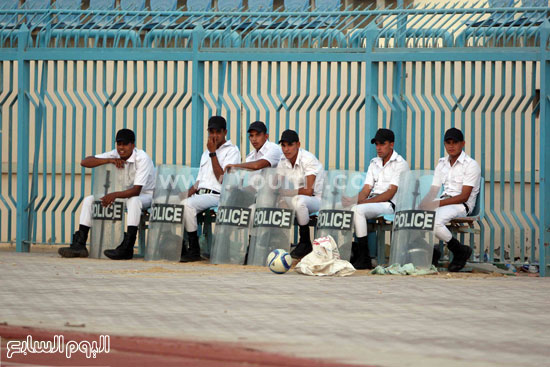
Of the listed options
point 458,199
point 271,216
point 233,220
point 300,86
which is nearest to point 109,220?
point 233,220

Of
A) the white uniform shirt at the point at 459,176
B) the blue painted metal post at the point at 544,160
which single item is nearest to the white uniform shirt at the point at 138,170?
the white uniform shirt at the point at 459,176

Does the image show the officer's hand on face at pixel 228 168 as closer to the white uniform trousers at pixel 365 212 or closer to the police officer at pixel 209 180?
the police officer at pixel 209 180

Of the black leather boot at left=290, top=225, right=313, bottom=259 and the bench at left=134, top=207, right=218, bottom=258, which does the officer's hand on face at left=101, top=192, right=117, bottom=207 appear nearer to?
the bench at left=134, top=207, right=218, bottom=258

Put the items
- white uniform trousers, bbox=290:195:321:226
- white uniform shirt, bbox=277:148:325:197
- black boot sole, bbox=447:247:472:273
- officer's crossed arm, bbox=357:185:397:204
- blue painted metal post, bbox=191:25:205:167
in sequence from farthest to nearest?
blue painted metal post, bbox=191:25:205:167 < white uniform shirt, bbox=277:148:325:197 < white uniform trousers, bbox=290:195:321:226 < officer's crossed arm, bbox=357:185:397:204 < black boot sole, bbox=447:247:472:273

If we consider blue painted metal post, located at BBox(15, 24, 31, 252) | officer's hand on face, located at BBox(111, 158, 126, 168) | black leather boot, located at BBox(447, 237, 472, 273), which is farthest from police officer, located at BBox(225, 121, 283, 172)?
blue painted metal post, located at BBox(15, 24, 31, 252)

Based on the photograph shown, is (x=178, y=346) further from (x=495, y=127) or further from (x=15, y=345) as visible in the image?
(x=495, y=127)

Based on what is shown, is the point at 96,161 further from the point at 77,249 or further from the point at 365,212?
the point at 365,212

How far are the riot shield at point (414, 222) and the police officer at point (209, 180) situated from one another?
2389 millimetres

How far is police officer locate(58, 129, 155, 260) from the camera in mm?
13492

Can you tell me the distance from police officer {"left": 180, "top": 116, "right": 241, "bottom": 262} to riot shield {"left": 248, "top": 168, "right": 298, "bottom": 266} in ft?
2.35

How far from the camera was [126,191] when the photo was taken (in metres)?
13.6

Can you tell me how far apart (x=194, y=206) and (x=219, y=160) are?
700 mm

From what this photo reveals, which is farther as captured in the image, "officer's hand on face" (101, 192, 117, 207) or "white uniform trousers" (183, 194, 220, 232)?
"officer's hand on face" (101, 192, 117, 207)

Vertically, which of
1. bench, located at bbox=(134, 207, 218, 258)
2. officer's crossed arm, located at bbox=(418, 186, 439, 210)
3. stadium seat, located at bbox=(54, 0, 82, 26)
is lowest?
bench, located at bbox=(134, 207, 218, 258)
